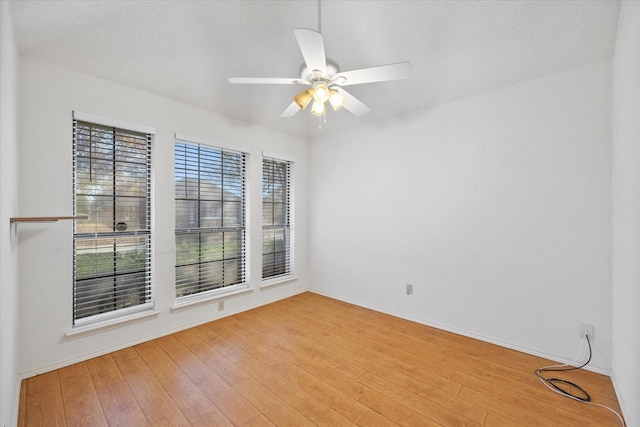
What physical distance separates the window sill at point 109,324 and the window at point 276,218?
1536mm

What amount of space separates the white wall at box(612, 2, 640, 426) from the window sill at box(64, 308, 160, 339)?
3746 millimetres

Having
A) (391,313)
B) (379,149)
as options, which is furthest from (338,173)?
(391,313)

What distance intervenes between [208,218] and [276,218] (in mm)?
1126

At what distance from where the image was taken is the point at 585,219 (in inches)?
89.4

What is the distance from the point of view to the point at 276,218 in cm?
420

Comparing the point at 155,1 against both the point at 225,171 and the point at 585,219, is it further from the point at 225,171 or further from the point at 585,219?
the point at 585,219

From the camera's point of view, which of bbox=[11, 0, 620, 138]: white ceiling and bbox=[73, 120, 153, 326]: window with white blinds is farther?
bbox=[73, 120, 153, 326]: window with white blinds

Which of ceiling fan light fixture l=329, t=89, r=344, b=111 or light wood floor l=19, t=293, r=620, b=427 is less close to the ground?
ceiling fan light fixture l=329, t=89, r=344, b=111

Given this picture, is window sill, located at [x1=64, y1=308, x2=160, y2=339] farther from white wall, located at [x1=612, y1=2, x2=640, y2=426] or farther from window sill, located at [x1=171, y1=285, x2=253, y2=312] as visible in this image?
white wall, located at [x1=612, y1=2, x2=640, y2=426]

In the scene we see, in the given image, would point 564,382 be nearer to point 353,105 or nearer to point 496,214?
point 496,214

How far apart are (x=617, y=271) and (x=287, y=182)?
3.76m

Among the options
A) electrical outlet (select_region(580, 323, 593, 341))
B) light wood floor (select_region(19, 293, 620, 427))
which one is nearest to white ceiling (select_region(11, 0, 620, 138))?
electrical outlet (select_region(580, 323, 593, 341))

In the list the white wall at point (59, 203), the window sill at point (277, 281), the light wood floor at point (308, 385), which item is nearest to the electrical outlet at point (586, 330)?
the light wood floor at point (308, 385)

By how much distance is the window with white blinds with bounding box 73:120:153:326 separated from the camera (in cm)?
243
